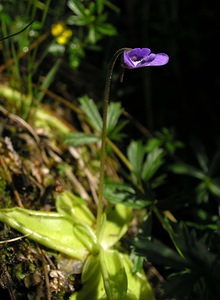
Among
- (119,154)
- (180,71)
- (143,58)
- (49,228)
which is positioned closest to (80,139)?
(119,154)

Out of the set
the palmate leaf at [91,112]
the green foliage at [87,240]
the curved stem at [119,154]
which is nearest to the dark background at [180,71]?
the curved stem at [119,154]

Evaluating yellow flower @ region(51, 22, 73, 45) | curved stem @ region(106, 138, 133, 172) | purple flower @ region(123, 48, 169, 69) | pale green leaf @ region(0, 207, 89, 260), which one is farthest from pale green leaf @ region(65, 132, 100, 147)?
purple flower @ region(123, 48, 169, 69)

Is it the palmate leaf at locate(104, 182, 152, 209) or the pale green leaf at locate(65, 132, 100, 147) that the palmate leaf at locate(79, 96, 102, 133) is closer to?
the pale green leaf at locate(65, 132, 100, 147)

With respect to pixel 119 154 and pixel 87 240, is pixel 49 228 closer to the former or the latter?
pixel 87 240

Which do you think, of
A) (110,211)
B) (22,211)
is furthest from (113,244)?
(22,211)

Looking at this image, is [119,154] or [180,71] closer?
[119,154]

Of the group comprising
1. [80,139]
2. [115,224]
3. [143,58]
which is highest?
[143,58]

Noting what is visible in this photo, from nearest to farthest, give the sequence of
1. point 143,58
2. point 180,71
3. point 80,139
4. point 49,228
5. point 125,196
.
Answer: point 143,58
point 49,228
point 125,196
point 80,139
point 180,71
